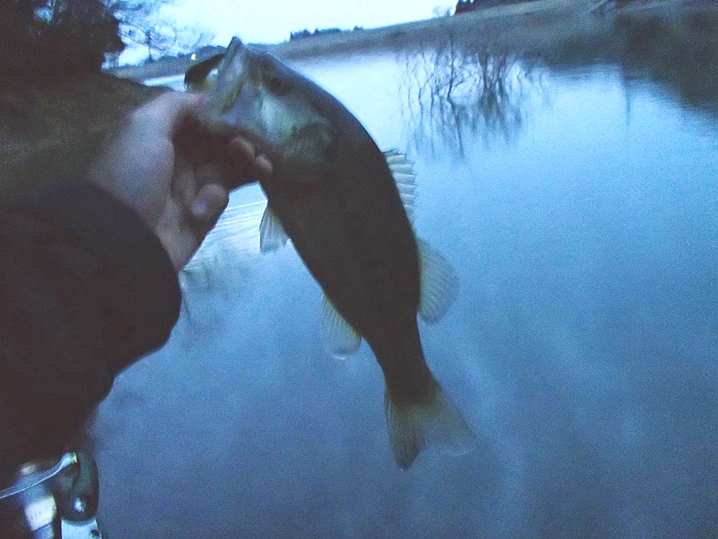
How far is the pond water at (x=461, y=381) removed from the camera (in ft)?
10.7

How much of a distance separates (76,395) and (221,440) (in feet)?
8.99

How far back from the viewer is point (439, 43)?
5871 millimetres

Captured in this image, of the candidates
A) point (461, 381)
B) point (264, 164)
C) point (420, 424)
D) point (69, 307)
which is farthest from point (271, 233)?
point (461, 381)

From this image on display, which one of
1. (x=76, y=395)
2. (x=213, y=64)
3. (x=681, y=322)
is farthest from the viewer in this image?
(x=681, y=322)

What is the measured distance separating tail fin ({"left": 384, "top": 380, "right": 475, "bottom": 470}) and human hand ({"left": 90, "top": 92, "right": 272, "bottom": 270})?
1.94 feet

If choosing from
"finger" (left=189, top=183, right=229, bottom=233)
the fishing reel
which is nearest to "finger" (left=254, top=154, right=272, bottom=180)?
"finger" (left=189, top=183, right=229, bottom=233)

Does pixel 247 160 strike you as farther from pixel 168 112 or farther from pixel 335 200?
pixel 168 112

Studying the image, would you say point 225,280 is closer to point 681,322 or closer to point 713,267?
point 681,322

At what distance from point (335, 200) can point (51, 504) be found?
168 cm

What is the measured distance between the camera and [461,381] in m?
3.94

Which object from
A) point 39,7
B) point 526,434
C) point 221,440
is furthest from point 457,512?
point 39,7

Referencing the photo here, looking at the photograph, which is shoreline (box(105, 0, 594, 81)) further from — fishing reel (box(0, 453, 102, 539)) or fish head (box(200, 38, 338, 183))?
fishing reel (box(0, 453, 102, 539))

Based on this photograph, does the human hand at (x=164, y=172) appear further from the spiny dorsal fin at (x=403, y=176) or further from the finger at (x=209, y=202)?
the spiny dorsal fin at (x=403, y=176)

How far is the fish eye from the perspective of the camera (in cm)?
142
